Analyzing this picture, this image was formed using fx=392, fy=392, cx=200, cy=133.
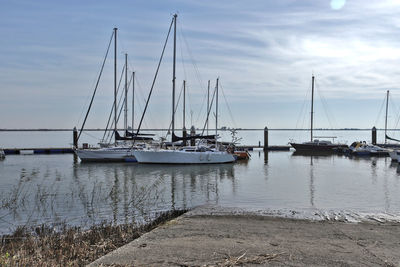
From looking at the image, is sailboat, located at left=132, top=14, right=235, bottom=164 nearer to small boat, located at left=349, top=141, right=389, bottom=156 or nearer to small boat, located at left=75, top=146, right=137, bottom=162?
small boat, located at left=75, top=146, right=137, bottom=162

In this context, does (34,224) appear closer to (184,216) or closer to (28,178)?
(184,216)

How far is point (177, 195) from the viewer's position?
1900 cm

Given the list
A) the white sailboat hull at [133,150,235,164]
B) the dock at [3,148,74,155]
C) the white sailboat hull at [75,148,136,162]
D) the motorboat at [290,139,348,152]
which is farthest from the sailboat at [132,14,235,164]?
the motorboat at [290,139,348,152]

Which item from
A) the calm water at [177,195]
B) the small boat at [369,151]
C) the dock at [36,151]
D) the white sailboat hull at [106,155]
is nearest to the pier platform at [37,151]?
the dock at [36,151]

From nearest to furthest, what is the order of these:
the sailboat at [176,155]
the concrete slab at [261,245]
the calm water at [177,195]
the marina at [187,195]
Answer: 1. the concrete slab at [261,245]
2. the marina at [187,195]
3. the calm water at [177,195]
4. the sailboat at [176,155]

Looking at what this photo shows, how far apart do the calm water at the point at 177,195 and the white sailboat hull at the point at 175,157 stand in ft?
16.0

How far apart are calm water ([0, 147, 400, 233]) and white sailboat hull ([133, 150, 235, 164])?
192 inches

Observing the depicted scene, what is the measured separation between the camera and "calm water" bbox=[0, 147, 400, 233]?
548 inches

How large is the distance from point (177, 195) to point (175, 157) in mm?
17557

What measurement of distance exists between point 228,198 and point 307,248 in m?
10.6

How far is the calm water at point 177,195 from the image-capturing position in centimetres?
1392

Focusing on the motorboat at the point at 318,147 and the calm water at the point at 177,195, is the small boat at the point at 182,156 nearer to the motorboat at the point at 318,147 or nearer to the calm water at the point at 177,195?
the calm water at the point at 177,195

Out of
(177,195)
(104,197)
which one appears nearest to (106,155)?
(177,195)

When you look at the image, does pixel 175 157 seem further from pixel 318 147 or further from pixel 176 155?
pixel 318 147
